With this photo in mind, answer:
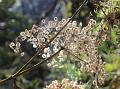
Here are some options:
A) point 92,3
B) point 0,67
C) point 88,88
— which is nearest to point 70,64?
point 88,88

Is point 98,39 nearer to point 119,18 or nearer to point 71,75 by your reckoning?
point 119,18

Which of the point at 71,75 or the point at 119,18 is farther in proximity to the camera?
the point at 71,75

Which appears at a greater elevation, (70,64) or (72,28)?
(70,64)

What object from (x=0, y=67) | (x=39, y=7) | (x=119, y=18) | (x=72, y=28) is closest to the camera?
(x=72, y=28)

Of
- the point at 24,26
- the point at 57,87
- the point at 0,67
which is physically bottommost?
the point at 57,87

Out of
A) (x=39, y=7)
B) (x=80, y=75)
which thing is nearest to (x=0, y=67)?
(x=80, y=75)

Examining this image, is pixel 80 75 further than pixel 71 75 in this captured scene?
Yes

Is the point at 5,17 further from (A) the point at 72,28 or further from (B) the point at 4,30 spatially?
(A) the point at 72,28

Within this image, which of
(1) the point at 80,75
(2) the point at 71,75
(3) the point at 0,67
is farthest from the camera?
(3) the point at 0,67

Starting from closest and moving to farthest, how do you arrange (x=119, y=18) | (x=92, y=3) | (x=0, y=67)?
(x=92, y=3)
(x=119, y=18)
(x=0, y=67)
